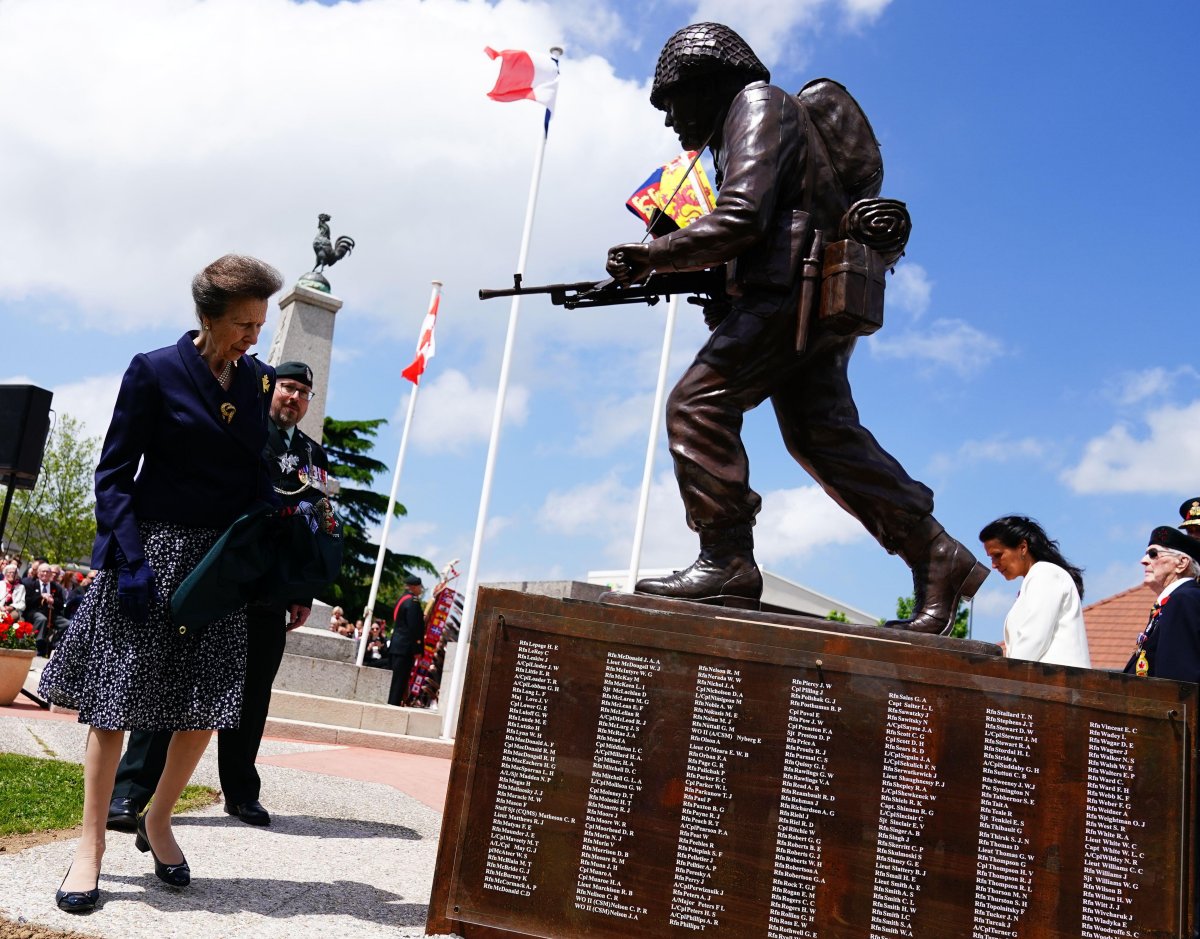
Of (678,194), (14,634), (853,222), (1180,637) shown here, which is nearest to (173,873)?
(853,222)

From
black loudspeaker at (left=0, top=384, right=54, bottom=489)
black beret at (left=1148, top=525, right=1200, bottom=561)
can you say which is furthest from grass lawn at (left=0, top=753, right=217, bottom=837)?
black beret at (left=1148, top=525, right=1200, bottom=561)

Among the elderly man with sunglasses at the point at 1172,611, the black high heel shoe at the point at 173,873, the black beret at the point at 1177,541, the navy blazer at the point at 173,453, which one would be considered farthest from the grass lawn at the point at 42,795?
the black beret at the point at 1177,541

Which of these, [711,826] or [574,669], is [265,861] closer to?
[574,669]

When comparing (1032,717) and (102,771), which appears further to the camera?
(102,771)

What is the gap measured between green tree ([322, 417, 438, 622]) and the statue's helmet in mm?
31709

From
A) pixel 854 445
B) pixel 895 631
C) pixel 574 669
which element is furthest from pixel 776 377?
pixel 574 669

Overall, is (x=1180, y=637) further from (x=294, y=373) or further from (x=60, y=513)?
(x=60, y=513)

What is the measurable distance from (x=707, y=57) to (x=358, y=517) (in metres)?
33.6

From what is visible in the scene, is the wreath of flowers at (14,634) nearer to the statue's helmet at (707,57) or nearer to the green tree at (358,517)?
the statue's helmet at (707,57)

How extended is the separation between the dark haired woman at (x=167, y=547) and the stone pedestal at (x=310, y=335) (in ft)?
37.2

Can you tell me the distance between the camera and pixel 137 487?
11.1 feet

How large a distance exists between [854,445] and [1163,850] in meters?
1.61

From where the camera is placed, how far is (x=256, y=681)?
5004 millimetres

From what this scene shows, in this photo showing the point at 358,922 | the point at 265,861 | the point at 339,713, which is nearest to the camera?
the point at 358,922
